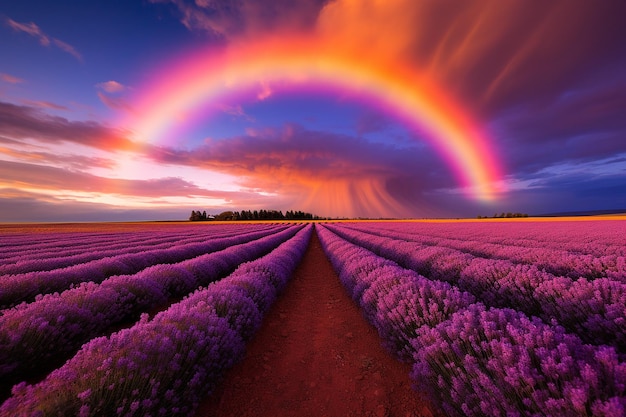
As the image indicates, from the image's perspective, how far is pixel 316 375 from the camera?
354 cm

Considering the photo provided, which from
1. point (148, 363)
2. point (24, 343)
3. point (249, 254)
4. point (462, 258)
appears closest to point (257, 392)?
point (148, 363)

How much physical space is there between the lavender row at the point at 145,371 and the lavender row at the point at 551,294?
3190 mm

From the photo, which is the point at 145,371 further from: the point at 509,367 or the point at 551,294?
the point at 551,294

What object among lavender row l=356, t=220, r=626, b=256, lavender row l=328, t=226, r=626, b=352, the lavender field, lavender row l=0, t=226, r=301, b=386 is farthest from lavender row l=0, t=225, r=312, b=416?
lavender row l=356, t=220, r=626, b=256

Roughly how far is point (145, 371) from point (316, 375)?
2141 mm

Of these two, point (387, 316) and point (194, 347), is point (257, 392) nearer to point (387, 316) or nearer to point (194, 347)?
point (194, 347)

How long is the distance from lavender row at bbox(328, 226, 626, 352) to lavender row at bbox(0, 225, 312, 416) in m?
Result: 3.19

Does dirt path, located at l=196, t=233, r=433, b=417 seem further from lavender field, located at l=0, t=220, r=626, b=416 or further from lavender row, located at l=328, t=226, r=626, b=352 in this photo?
lavender row, located at l=328, t=226, r=626, b=352

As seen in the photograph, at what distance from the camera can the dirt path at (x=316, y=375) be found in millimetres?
2900

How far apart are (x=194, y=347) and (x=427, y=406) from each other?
249cm

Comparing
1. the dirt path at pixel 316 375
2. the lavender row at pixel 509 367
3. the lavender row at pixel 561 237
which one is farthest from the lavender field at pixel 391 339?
the lavender row at pixel 561 237

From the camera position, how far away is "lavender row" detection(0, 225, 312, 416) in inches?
67.7

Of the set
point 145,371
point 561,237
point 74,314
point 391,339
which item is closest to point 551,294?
point 391,339

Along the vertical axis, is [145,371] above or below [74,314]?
above
